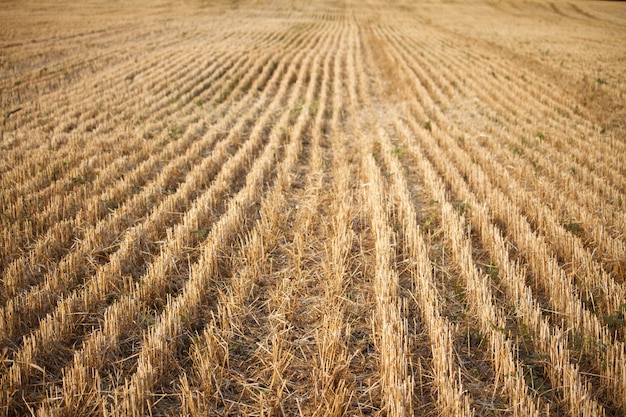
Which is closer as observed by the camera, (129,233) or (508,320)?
(508,320)

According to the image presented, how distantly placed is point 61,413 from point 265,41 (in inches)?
858

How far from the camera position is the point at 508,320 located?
3.16 meters

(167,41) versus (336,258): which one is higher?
(167,41)

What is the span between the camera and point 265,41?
21344mm

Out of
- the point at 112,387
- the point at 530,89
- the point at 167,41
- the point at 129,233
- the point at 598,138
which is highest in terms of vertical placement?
the point at 167,41

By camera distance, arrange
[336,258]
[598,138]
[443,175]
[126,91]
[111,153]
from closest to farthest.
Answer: [336,258] → [443,175] → [111,153] → [598,138] → [126,91]

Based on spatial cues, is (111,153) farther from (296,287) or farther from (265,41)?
(265,41)

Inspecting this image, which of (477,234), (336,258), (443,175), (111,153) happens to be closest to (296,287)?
(336,258)

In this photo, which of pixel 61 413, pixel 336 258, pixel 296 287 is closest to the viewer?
pixel 61 413

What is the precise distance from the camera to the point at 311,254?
13.7ft

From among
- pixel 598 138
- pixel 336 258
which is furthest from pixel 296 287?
pixel 598 138

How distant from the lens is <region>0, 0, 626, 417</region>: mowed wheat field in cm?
255

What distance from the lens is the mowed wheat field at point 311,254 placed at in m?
2.55

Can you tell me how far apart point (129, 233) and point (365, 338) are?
9.26ft
